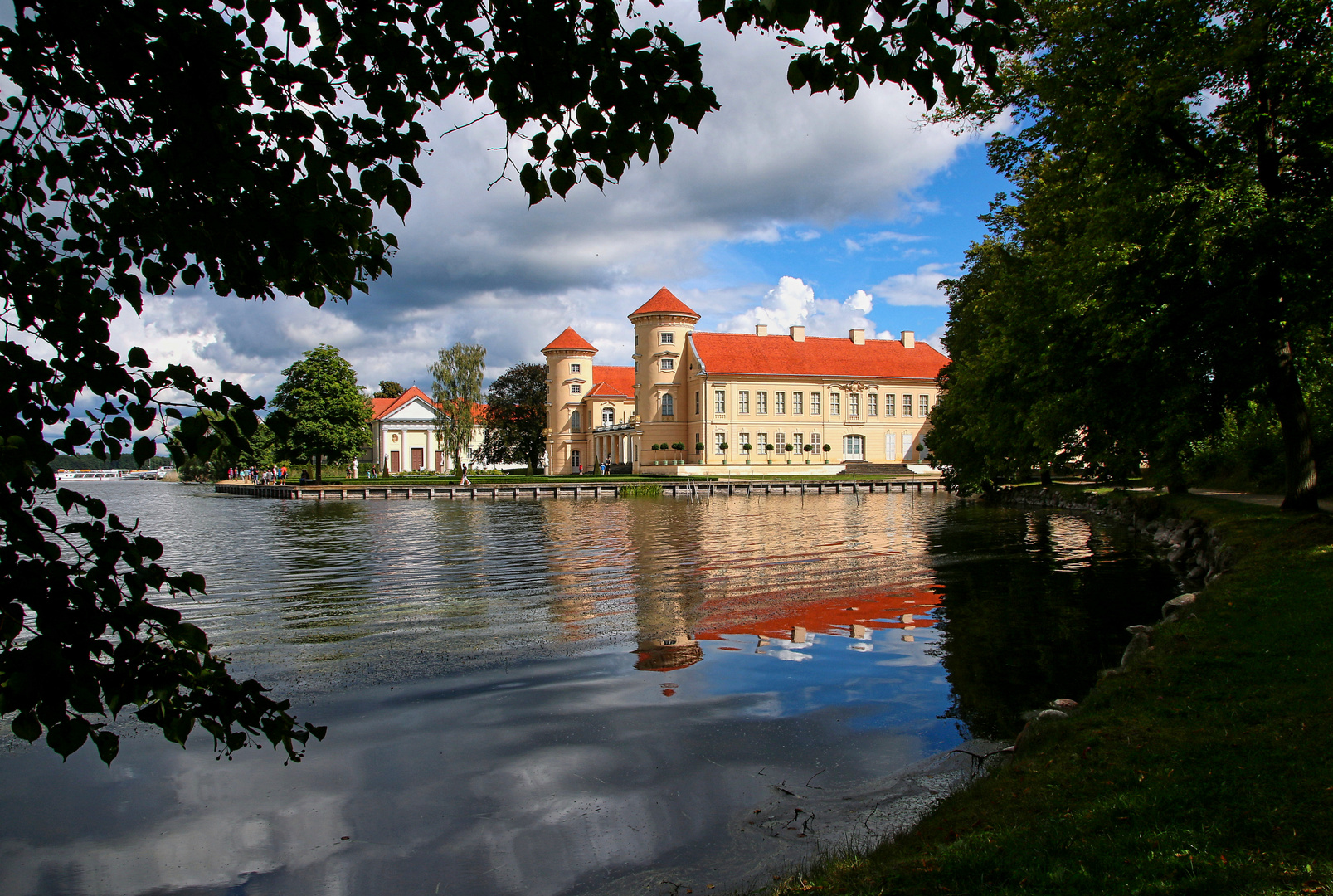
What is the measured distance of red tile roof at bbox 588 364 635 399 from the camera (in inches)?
2958

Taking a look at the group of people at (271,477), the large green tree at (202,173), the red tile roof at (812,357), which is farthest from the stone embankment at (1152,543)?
the group of people at (271,477)

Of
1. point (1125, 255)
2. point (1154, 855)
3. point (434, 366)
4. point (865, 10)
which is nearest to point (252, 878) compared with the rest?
point (1154, 855)

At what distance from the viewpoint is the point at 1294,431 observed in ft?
47.4

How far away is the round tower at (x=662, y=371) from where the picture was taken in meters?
64.9

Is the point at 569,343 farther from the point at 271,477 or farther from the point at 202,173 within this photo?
the point at 202,173

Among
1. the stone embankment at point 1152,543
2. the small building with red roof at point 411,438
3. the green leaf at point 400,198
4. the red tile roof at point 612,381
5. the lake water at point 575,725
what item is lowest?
the lake water at point 575,725

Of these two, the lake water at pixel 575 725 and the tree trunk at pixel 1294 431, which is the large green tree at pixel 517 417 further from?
the tree trunk at pixel 1294 431

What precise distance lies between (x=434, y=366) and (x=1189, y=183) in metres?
54.6

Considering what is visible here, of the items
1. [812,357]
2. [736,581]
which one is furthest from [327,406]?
[736,581]

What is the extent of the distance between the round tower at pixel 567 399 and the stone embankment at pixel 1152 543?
42133mm

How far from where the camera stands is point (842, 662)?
29.7ft

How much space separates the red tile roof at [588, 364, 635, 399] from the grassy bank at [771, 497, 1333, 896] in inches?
2713

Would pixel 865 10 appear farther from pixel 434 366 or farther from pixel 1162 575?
pixel 434 366

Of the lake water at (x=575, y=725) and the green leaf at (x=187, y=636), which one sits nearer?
the green leaf at (x=187, y=636)
